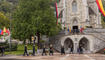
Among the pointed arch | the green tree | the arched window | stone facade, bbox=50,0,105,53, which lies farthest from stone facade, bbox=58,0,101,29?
the green tree

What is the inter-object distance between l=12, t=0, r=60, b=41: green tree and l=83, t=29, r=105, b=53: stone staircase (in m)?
9.04

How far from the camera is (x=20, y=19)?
35.4m

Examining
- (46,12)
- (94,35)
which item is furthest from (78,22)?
(46,12)

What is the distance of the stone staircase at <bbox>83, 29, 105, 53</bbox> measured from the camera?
36.6 metres

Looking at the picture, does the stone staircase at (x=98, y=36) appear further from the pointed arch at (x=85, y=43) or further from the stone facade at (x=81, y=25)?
the pointed arch at (x=85, y=43)

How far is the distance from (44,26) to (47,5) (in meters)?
5.89

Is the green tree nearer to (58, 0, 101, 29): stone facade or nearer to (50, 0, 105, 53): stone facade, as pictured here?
(50, 0, 105, 53): stone facade

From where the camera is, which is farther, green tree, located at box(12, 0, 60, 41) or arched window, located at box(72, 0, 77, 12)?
arched window, located at box(72, 0, 77, 12)

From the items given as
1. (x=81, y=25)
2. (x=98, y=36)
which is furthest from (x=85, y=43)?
(x=81, y=25)

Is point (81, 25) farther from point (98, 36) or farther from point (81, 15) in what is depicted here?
point (98, 36)

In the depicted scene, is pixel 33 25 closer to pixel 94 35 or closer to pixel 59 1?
pixel 94 35

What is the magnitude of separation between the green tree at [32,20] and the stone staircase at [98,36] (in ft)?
29.7

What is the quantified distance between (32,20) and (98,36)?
51.9ft

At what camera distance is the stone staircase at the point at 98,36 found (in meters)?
36.6
